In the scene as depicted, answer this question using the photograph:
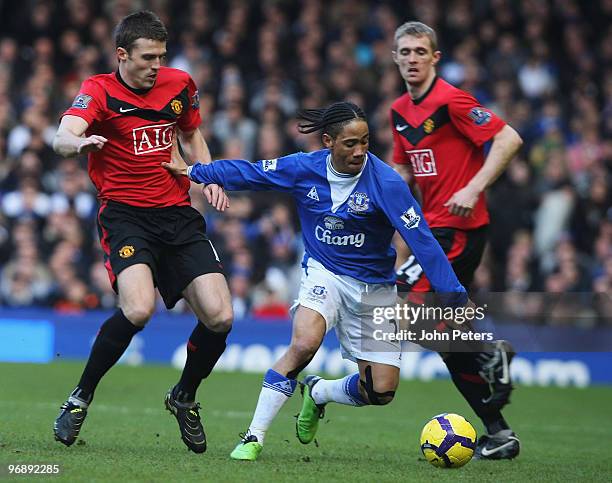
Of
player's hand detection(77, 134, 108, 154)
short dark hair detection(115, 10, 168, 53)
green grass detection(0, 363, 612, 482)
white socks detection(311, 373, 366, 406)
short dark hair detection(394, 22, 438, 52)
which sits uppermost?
short dark hair detection(394, 22, 438, 52)

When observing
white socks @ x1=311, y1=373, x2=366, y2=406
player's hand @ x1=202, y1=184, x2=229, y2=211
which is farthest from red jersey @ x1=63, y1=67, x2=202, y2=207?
white socks @ x1=311, y1=373, x2=366, y2=406

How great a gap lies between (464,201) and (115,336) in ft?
7.68

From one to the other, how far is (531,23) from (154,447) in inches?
470

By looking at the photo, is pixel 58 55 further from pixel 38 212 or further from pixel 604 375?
pixel 604 375

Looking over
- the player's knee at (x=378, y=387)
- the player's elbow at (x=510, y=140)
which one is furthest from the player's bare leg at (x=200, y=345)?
the player's elbow at (x=510, y=140)

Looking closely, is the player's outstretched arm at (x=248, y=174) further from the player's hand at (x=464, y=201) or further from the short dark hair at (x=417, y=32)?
the short dark hair at (x=417, y=32)

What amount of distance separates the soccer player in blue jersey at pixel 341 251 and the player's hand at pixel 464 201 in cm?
48

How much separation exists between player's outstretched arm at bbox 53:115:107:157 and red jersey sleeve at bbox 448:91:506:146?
8.23 ft

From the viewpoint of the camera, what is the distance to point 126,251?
718 cm

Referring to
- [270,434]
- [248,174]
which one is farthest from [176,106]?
[270,434]

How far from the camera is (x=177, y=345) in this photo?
1442 cm

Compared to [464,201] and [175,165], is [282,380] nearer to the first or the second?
[175,165]

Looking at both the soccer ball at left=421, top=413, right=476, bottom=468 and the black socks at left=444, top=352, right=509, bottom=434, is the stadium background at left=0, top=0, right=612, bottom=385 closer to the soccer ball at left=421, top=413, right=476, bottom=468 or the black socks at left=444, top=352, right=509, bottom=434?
the black socks at left=444, top=352, right=509, bottom=434

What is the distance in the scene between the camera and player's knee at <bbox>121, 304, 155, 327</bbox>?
7.02 metres
